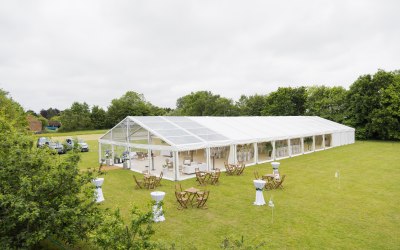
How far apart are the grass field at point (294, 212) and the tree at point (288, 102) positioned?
32.9 meters

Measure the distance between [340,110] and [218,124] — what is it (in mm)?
28316

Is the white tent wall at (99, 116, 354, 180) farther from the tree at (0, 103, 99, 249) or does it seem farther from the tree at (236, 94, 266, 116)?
the tree at (236, 94, 266, 116)

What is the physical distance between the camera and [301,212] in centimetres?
1003

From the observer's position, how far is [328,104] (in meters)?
43.7

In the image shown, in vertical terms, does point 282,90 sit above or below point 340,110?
above

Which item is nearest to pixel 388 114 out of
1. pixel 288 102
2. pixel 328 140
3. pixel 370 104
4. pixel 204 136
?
pixel 370 104

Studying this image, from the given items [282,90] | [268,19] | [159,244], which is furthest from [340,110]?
[159,244]

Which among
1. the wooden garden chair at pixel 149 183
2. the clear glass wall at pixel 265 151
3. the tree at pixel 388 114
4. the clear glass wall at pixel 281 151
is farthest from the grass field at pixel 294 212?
the tree at pixel 388 114

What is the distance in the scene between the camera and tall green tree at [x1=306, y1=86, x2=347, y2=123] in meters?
41.6

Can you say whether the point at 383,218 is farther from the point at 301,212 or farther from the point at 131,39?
the point at 131,39

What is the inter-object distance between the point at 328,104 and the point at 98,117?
48.4m

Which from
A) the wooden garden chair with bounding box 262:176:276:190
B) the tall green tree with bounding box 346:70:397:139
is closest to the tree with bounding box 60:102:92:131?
the tall green tree with bounding box 346:70:397:139

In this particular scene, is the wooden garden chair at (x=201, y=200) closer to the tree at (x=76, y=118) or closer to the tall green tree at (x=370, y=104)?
the tall green tree at (x=370, y=104)

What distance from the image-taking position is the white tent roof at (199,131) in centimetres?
1706
